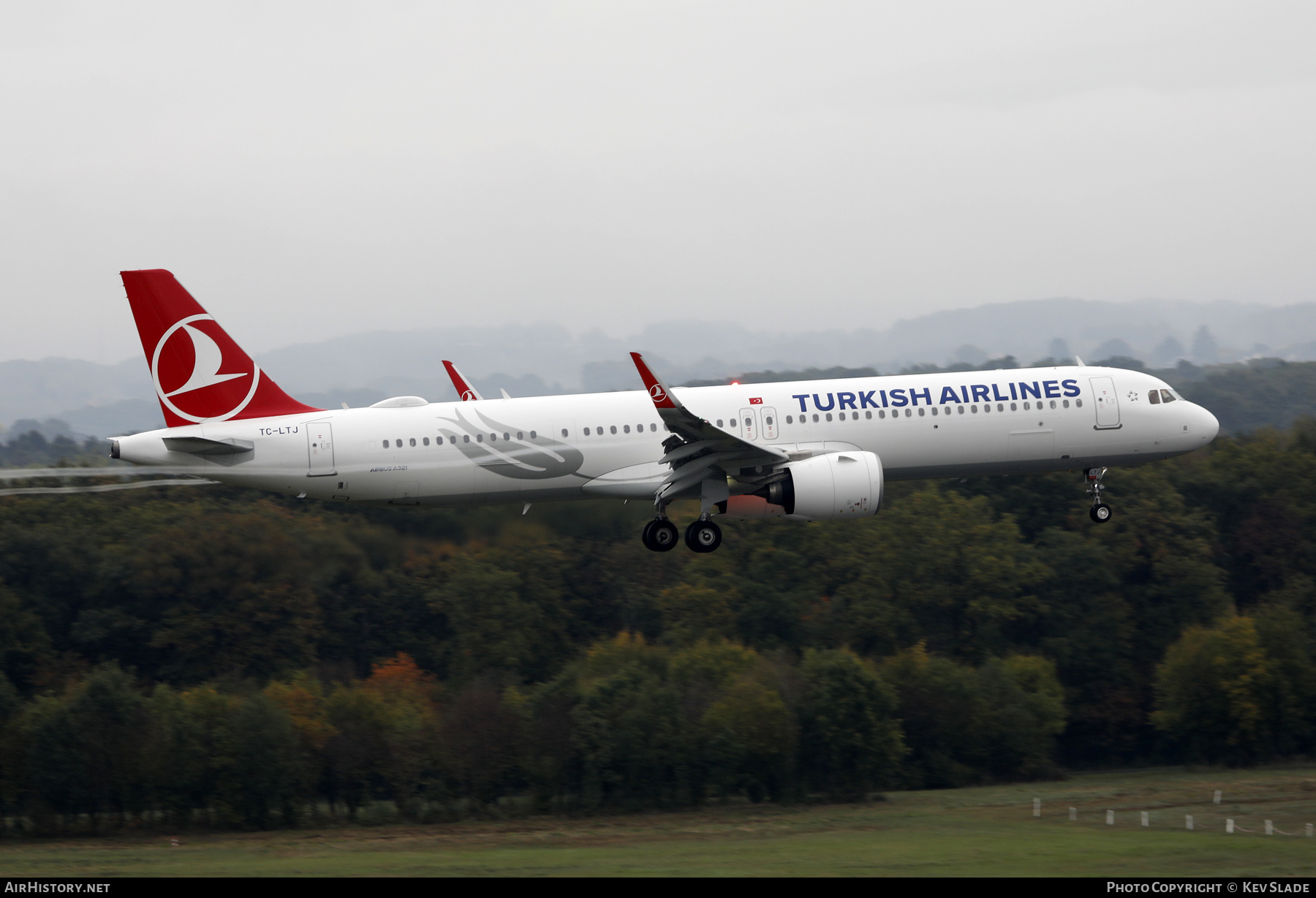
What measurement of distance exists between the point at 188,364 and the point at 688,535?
14.3 metres

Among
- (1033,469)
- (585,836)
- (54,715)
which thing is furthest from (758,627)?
(1033,469)

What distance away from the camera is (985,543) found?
9531 cm

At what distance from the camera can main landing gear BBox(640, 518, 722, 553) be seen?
3866 cm

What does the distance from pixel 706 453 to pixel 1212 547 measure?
70664 mm

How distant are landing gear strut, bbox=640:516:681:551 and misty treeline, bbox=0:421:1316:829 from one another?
24.8 meters

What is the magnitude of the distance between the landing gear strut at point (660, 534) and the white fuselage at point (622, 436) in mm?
1037

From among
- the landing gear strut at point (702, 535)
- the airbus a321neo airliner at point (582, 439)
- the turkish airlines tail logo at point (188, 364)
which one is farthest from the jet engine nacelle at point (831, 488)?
the turkish airlines tail logo at point (188, 364)

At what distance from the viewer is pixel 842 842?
204 feet

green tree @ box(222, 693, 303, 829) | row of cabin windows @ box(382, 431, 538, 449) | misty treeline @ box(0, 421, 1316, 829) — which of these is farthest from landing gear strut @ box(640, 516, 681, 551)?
green tree @ box(222, 693, 303, 829)

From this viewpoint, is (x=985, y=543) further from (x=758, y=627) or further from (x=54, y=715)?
(x=54, y=715)

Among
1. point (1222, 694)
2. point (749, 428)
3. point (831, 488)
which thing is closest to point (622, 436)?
point (749, 428)

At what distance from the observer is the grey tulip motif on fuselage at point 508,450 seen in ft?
125

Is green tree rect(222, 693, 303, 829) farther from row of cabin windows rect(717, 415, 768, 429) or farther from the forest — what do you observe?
row of cabin windows rect(717, 415, 768, 429)

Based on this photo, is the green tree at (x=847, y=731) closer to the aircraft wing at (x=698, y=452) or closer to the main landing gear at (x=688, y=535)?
the main landing gear at (x=688, y=535)
